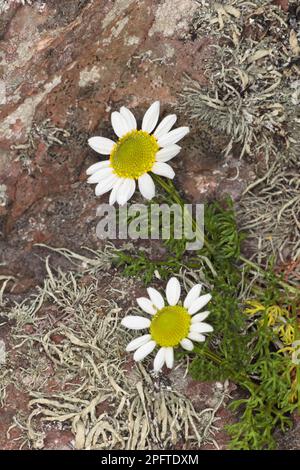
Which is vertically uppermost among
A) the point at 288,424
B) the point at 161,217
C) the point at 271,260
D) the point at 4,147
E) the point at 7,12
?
the point at 7,12

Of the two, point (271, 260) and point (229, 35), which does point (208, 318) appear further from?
point (229, 35)

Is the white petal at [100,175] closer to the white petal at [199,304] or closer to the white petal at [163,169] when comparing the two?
the white petal at [163,169]

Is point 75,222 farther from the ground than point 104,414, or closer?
farther from the ground

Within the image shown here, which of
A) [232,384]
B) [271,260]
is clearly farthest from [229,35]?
[232,384]

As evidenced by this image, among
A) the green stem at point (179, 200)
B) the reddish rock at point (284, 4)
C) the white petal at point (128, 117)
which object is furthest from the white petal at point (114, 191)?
the reddish rock at point (284, 4)

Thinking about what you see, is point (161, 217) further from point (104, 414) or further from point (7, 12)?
point (7, 12)

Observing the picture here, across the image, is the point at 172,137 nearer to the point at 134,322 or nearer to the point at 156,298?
the point at 156,298

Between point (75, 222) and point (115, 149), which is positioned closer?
point (115, 149)
